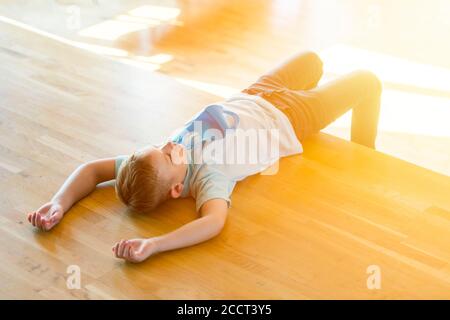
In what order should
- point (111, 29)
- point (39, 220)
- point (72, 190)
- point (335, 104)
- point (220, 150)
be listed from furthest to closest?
point (111, 29)
point (335, 104)
point (220, 150)
point (72, 190)
point (39, 220)

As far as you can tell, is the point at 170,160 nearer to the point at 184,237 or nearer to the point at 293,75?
the point at 184,237

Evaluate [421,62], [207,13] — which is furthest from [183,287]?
[207,13]

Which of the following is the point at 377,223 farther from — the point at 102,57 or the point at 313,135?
the point at 102,57

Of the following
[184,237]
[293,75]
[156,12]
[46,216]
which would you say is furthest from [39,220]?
[156,12]

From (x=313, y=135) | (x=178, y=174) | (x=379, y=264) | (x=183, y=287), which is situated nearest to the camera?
(x=183, y=287)

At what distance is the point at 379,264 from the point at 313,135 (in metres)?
0.71

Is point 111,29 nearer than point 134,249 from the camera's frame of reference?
No

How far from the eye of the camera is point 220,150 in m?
2.08

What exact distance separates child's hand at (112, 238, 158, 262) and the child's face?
19 centimetres

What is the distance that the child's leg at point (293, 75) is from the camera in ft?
7.97

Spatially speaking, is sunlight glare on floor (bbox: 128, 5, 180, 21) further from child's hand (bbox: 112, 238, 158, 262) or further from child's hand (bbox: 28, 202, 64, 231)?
child's hand (bbox: 112, 238, 158, 262)

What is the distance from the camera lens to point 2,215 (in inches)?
75.7

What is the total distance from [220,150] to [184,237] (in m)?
0.36

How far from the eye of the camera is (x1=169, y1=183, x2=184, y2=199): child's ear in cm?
193
